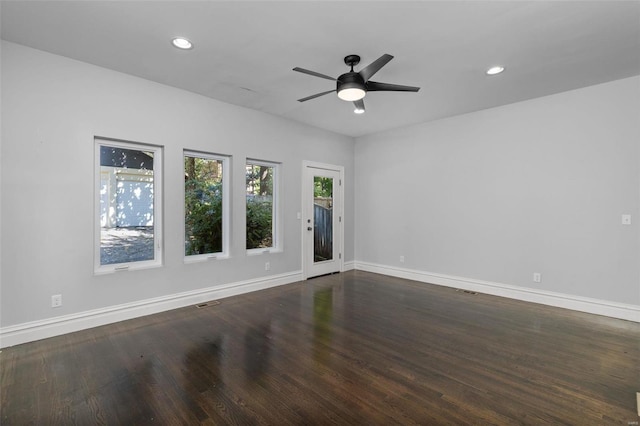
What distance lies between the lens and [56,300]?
10.1ft

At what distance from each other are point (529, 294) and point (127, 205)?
5.53 metres

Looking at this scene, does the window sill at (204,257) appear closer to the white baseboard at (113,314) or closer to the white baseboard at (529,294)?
the white baseboard at (113,314)

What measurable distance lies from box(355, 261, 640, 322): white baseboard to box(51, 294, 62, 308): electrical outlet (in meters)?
4.92

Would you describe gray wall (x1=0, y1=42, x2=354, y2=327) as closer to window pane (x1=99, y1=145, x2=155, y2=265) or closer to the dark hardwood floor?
window pane (x1=99, y1=145, x2=155, y2=265)

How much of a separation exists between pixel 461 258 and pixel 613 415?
3.13 metres

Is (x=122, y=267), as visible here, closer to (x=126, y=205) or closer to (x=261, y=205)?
(x=126, y=205)

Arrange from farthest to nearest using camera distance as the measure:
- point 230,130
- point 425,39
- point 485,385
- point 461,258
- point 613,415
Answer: point 461,258 → point 230,130 → point 425,39 → point 485,385 → point 613,415

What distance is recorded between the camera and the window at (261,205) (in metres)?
4.87

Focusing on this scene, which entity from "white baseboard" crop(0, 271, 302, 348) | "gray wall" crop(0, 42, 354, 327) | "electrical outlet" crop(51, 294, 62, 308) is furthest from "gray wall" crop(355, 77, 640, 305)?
"electrical outlet" crop(51, 294, 62, 308)

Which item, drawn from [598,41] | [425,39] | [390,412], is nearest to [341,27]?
[425,39]

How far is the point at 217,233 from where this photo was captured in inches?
178

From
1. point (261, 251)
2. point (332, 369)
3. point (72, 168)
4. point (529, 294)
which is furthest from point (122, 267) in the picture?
point (529, 294)

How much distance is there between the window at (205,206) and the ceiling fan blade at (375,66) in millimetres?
2563

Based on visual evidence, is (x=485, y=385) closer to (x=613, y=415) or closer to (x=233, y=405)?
(x=613, y=415)
